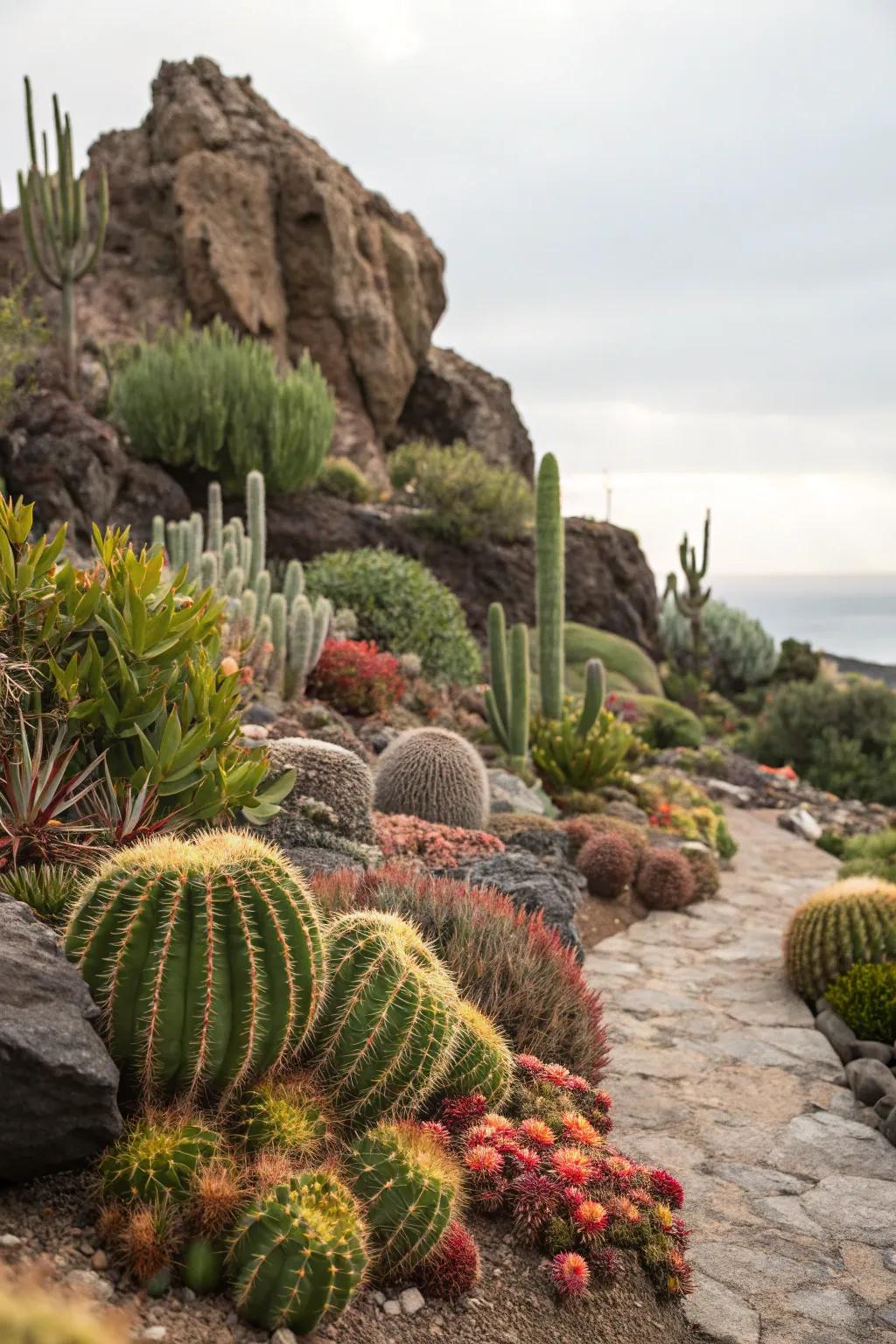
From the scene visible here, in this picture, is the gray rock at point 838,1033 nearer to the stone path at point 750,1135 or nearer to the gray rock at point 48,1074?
the stone path at point 750,1135

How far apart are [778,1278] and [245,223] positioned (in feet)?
74.7

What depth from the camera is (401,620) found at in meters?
13.4

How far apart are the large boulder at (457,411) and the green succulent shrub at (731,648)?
620 cm

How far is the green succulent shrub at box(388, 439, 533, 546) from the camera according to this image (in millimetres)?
18516

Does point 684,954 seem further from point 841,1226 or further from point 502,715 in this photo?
point 502,715

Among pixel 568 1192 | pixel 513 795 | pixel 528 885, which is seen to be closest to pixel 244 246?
pixel 513 795

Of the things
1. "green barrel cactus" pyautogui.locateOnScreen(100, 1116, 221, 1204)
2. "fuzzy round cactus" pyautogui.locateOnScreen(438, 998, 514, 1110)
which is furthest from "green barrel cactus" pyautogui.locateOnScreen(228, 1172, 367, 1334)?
"fuzzy round cactus" pyautogui.locateOnScreen(438, 998, 514, 1110)

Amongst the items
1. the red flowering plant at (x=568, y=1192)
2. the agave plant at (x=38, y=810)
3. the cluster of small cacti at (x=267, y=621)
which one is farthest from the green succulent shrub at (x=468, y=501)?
the red flowering plant at (x=568, y=1192)

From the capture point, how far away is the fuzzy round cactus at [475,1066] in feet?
12.4

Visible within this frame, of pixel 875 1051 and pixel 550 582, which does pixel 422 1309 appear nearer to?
pixel 875 1051

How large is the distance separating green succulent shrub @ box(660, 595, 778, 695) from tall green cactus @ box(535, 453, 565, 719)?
1354cm

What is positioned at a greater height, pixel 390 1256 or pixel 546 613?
pixel 546 613

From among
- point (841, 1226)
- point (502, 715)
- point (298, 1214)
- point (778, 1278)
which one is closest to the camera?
point (298, 1214)

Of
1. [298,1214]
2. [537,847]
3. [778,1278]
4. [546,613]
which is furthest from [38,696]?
[546,613]
